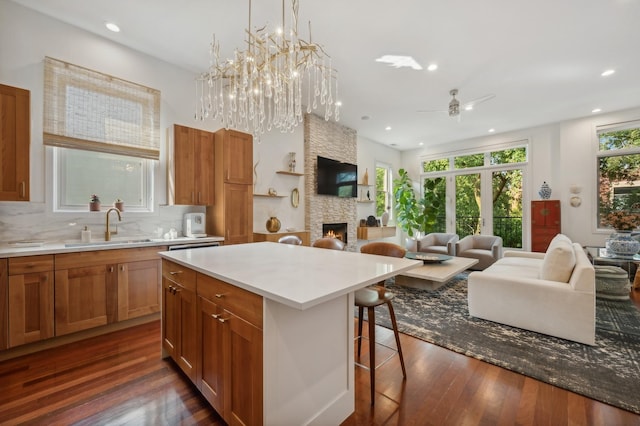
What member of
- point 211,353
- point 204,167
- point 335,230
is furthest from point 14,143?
point 335,230

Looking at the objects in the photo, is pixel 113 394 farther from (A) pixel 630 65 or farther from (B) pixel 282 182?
(A) pixel 630 65

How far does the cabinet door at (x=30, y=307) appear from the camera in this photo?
7.11 feet

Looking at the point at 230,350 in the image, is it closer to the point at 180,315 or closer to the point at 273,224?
the point at 180,315

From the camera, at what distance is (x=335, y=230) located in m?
5.86

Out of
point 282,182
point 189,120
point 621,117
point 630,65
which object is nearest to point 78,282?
point 189,120

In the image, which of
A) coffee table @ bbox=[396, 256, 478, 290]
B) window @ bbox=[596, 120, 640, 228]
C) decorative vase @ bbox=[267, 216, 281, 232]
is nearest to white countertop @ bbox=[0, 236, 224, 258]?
decorative vase @ bbox=[267, 216, 281, 232]

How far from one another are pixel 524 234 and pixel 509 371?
17.6ft

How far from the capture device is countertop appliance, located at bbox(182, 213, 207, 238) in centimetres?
346

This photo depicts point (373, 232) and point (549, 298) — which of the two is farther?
point (373, 232)

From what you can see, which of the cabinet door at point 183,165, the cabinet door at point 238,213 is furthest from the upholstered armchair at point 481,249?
the cabinet door at point 183,165

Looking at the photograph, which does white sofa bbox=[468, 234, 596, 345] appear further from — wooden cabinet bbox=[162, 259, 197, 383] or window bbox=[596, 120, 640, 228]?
window bbox=[596, 120, 640, 228]

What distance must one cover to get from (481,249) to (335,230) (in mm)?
3163

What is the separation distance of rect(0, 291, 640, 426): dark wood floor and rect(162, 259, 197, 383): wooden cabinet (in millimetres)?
200

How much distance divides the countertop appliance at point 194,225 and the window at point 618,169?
7291 mm
